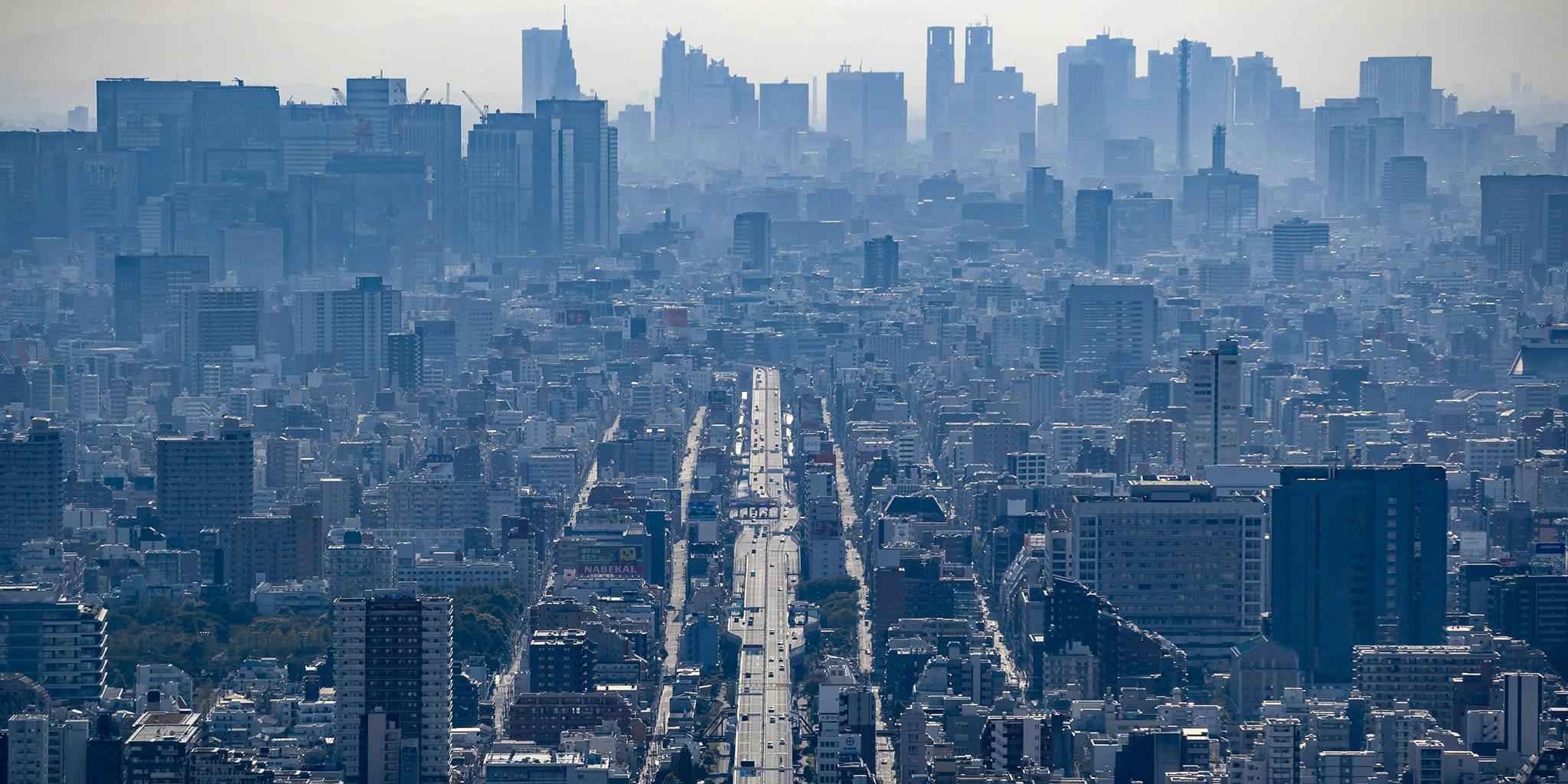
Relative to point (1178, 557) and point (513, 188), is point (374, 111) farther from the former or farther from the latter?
point (1178, 557)

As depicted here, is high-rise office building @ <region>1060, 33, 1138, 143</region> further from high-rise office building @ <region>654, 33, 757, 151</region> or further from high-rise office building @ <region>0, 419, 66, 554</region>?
high-rise office building @ <region>0, 419, 66, 554</region>

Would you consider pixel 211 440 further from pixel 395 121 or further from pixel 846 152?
pixel 846 152

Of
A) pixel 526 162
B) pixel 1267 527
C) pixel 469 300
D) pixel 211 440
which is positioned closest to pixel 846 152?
pixel 526 162

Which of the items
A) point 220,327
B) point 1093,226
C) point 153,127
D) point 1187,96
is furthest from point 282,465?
point 1187,96

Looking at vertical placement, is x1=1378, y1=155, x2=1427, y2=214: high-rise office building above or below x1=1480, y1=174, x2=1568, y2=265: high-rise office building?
above

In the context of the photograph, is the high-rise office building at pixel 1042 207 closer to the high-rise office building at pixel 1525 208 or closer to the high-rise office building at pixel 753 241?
the high-rise office building at pixel 753 241

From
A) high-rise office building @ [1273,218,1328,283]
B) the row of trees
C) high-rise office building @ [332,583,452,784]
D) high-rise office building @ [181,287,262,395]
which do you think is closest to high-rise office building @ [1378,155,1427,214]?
high-rise office building @ [1273,218,1328,283]
